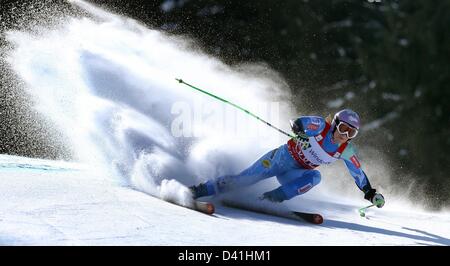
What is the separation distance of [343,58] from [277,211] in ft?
56.3

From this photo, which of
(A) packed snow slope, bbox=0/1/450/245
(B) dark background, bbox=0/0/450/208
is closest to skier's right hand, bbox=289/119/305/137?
(A) packed snow slope, bbox=0/1/450/245

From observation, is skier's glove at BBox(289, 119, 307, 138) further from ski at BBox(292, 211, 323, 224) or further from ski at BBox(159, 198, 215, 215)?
ski at BBox(159, 198, 215, 215)

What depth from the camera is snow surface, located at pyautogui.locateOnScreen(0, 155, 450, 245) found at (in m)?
3.09

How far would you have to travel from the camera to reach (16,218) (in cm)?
329

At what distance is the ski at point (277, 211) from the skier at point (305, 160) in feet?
0.30

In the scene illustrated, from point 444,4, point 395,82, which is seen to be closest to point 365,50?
point 395,82

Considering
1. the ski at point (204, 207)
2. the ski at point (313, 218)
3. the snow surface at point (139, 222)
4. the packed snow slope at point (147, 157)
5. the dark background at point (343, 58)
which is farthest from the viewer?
the dark background at point (343, 58)

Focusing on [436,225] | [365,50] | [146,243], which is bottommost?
[146,243]

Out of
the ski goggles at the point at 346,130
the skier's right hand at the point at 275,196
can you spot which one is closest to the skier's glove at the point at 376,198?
the ski goggles at the point at 346,130

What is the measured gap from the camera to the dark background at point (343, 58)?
586 inches

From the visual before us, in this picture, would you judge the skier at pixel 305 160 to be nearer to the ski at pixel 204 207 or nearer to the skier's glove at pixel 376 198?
the skier's glove at pixel 376 198

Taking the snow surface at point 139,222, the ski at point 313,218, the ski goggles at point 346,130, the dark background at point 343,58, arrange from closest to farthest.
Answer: the snow surface at point 139,222, the ski at point 313,218, the ski goggles at point 346,130, the dark background at point 343,58
